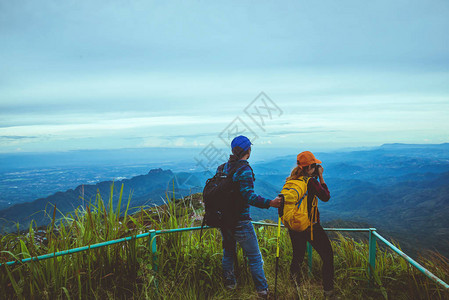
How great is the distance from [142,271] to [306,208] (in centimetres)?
211

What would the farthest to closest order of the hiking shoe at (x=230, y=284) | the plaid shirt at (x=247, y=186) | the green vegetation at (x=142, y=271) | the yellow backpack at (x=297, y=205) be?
the hiking shoe at (x=230, y=284)
the yellow backpack at (x=297, y=205)
the plaid shirt at (x=247, y=186)
the green vegetation at (x=142, y=271)

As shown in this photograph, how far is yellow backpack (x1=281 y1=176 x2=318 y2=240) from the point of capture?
329 centimetres

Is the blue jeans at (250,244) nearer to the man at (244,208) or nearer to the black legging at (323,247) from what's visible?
the man at (244,208)

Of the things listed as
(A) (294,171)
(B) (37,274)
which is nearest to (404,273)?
(A) (294,171)

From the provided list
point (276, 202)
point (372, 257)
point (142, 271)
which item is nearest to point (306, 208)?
point (276, 202)

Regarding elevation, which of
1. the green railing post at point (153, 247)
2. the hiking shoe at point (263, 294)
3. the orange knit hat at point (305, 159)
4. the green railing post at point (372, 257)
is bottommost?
the hiking shoe at point (263, 294)

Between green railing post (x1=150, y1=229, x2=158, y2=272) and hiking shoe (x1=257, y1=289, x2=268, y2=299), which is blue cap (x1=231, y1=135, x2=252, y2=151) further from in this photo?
hiking shoe (x1=257, y1=289, x2=268, y2=299)

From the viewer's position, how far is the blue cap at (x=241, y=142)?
326 centimetres

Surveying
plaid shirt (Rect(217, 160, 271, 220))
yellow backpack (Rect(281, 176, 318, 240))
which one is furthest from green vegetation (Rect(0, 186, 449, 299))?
plaid shirt (Rect(217, 160, 271, 220))

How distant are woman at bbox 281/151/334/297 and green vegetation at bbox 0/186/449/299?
455mm

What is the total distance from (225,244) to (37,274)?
2.05 m

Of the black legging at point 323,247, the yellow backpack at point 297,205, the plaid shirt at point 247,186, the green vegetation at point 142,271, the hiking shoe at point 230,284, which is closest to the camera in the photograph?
the green vegetation at point 142,271

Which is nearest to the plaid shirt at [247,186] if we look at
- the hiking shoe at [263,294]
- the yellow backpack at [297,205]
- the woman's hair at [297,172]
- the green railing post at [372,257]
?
the yellow backpack at [297,205]

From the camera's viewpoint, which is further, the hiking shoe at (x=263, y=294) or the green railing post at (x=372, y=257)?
the green railing post at (x=372, y=257)
